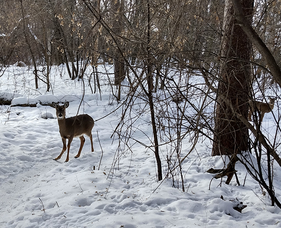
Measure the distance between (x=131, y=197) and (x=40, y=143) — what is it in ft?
13.1

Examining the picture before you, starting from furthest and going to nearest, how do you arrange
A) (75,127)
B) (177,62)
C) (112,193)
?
(75,127) < (112,193) < (177,62)

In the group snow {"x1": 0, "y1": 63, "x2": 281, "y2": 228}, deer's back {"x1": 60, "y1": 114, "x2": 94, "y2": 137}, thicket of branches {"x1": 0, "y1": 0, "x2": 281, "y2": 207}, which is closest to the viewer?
thicket of branches {"x1": 0, "y1": 0, "x2": 281, "y2": 207}

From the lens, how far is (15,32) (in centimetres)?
1304

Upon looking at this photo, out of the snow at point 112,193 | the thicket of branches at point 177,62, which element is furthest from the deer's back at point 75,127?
the thicket of branches at point 177,62

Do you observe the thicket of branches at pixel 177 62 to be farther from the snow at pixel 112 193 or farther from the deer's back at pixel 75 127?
the deer's back at pixel 75 127

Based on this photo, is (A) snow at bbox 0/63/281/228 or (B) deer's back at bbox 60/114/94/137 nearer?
(A) snow at bbox 0/63/281/228

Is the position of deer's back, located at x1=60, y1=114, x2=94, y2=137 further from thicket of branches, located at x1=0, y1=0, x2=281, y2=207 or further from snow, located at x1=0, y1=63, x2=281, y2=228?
thicket of branches, located at x1=0, y1=0, x2=281, y2=207

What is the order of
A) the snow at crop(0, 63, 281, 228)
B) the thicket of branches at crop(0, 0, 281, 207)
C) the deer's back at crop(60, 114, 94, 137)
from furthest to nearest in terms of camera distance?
the deer's back at crop(60, 114, 94, 137) → the snow at crop(0, 63, 281, 228) → the thicket of branches at crop(0, 0, 281, 207)

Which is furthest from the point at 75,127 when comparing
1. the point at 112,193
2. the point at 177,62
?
the point at 177,62

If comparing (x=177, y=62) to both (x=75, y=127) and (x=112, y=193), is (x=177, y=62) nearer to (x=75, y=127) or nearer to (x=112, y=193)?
(x=112, y=193)

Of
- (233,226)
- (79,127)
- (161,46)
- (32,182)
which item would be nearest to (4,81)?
(79,127)

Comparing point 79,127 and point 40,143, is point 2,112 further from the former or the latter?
point 79,127

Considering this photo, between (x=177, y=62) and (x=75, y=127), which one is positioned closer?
(x=177, y=62)

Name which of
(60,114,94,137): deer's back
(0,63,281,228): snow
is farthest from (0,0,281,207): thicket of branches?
(60,114,94,137): deer's back
